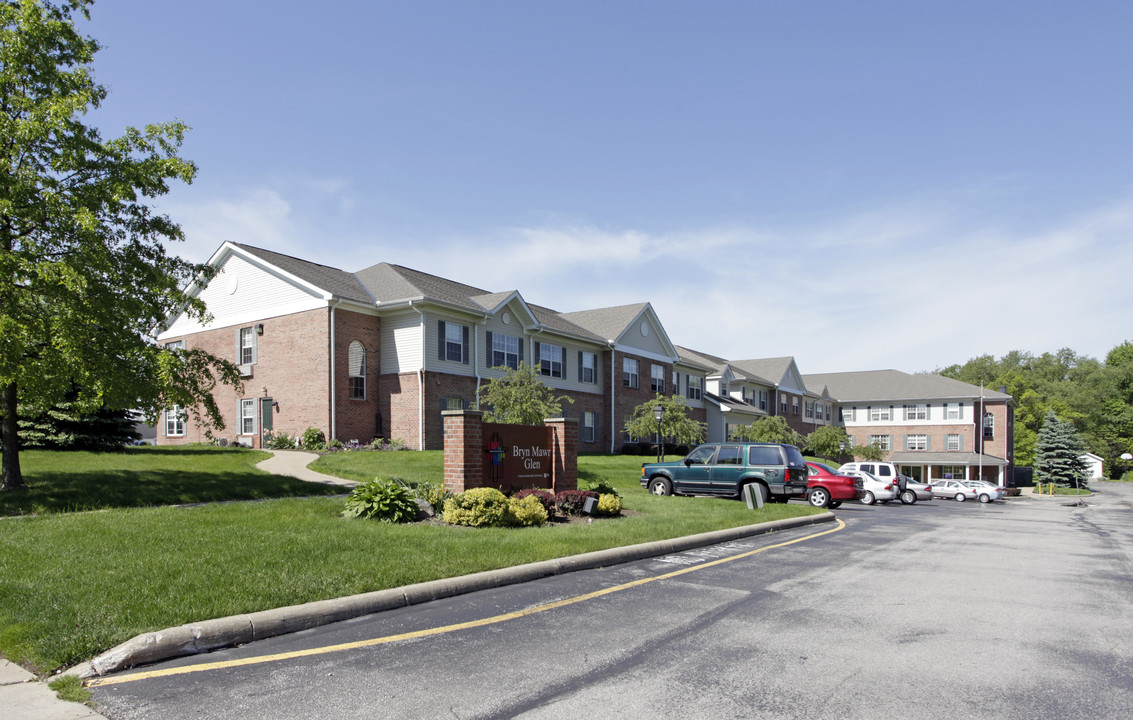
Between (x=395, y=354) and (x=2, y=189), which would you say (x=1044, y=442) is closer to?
(x=395, y=354)

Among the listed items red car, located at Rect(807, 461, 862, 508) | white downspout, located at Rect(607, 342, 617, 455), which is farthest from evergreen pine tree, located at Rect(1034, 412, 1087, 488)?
red car, located at Rect(807, 461, 862, 508)

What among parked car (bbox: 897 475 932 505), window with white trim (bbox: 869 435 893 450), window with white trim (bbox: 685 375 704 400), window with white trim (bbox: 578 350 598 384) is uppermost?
window with white trim (bbox: 578 350 598 384)

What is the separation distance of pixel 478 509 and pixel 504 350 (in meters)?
20.4

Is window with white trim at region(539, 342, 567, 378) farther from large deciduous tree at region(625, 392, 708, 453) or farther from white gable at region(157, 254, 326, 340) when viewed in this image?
white gable at region(157, 254, 326, 340)

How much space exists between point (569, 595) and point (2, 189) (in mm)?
12752

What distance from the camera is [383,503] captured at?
457 inches

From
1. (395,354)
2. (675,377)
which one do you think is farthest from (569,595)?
(675,377)

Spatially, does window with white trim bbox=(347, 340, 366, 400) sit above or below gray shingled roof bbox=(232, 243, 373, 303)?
below

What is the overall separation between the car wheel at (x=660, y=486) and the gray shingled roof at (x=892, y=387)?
5211cm

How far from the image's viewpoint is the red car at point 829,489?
2259cm

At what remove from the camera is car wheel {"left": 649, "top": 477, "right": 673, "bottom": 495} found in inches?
821

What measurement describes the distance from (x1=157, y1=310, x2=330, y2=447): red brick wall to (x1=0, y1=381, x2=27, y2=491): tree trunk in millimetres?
12488

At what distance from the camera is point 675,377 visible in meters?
46.5

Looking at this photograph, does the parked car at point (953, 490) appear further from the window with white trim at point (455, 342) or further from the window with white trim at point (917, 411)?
the window with white trim at point (455, 342)
